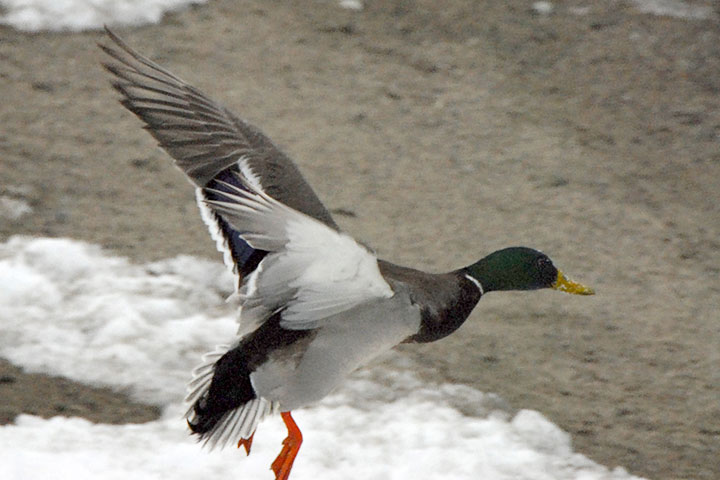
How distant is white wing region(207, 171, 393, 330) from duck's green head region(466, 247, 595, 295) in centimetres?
74

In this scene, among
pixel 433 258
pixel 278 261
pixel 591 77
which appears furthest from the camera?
pixel 591 77

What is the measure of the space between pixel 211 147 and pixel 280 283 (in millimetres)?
815

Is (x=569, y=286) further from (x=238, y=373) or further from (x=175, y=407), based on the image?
(x=175, y=407)

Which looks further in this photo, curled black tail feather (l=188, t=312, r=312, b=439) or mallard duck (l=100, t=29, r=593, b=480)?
curled black tail feather (l=188, t=312, r=312, b=439)

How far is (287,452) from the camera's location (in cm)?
365

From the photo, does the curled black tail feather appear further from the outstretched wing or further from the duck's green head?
the duck's green head

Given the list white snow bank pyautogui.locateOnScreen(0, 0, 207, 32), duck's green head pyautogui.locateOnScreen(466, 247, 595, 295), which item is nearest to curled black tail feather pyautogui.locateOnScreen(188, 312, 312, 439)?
duck's green head pyautogui.locateOnScreen(466, 247, 595, 295)

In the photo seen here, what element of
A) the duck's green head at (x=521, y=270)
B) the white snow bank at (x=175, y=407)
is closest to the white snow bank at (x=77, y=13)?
the white snow bank at (x=175, y=407)

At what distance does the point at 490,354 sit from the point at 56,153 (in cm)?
245

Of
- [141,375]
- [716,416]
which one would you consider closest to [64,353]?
[141,375]

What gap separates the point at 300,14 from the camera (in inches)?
274

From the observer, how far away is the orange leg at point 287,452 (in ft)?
11.8

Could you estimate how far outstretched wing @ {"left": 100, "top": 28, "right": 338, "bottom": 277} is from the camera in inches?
148

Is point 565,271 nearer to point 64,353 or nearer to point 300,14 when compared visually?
point 64,353
